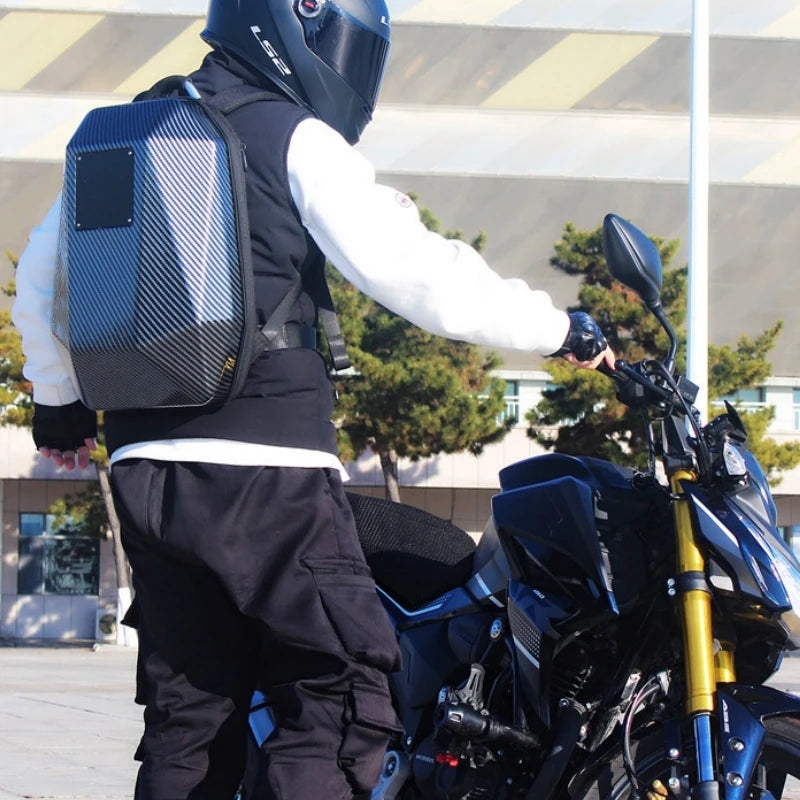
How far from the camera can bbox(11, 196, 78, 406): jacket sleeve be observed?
2.44 metres

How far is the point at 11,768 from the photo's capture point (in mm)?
5086

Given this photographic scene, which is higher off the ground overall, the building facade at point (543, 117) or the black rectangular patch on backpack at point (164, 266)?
the building facade at point (543, 117)

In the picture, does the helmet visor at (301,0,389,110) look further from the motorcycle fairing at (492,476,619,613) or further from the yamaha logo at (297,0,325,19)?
the motorcycle fairing at (492,476,619,613)

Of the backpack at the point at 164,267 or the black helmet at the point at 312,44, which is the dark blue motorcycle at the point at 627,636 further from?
the backpack at the point at 164,267

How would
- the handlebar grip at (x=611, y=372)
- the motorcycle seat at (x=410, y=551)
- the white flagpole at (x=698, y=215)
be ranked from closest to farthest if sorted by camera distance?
the handlebar grip at (x=611, y=372) → the motorcycle seat at (x=410, y=551) → the white flagpole at (x=698, y=215)

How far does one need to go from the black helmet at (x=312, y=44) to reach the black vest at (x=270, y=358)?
0.15 meters

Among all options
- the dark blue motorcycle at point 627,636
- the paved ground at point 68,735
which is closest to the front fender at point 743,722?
the dark blue motorcycle at point 627,636

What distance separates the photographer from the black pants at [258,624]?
81.8 inches

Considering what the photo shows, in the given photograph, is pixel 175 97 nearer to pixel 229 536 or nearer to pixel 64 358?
pixel 64 358

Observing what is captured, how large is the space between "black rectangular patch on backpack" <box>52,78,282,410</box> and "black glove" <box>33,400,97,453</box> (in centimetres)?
45

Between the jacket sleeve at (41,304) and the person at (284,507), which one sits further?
the jacket sleeve at (41,304)

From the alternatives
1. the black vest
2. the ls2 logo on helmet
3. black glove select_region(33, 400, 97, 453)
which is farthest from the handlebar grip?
black glove select_region(33, 400, 97, 453)

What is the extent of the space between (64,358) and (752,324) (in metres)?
28.6

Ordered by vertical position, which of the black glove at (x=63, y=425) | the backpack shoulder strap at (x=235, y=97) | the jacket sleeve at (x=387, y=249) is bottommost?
the black glove at (x=63, y=425)
